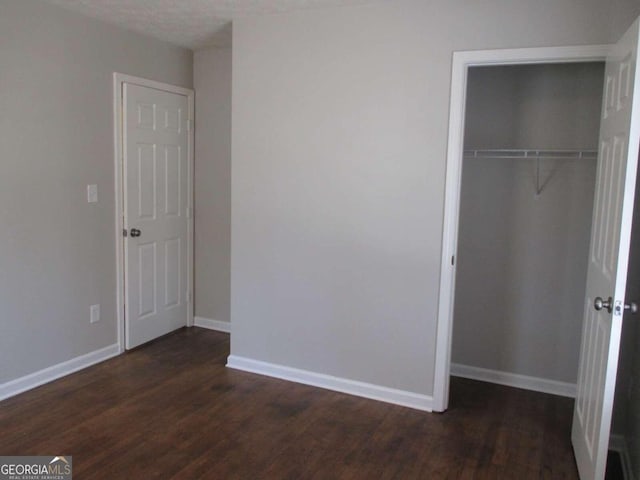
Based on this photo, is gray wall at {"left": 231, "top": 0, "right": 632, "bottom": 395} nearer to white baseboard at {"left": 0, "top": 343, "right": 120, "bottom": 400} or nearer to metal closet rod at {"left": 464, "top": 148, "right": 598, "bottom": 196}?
metal closet rod at {"left": 464, "top": 148, "right": 598, "bottom": 196}

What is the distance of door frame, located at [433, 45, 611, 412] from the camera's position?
2754 mm

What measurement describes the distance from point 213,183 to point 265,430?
231 cm

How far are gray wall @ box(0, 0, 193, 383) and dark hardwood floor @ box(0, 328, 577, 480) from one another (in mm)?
374

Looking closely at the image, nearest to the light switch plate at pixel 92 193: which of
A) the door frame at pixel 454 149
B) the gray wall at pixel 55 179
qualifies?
the gray wall at pixel 55 179

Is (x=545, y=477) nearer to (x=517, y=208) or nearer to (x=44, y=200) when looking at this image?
(x=517, y=208)

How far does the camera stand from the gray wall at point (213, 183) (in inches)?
174

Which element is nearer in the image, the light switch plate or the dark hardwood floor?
the dark hardwood floor

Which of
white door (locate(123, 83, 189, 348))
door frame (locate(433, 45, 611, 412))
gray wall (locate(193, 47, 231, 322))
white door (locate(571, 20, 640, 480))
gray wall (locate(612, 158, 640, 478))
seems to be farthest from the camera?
gray wall (locate(193, 47, 231, 322))

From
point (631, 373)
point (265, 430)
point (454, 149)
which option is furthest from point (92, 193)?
point (631, 373)

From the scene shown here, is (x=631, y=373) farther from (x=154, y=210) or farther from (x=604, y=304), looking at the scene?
(x=154, y=210)

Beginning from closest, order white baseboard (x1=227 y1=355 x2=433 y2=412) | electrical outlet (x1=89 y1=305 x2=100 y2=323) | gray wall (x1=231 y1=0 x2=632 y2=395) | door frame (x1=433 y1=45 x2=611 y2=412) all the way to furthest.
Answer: door frame (x1=433 y1=45 x2=611 y2=412) < gray wall (x1=231 y1=0 x2=632 y2=395) < white baseboard (x1=227 y1=355 x2=433 y2=412) < electrical outlet (x1=89 y1=305 x2=100 y2=323)

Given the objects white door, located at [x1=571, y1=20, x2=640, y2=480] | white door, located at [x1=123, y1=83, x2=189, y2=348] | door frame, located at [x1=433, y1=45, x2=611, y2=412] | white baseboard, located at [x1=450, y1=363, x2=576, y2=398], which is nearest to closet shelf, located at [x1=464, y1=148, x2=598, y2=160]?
door frame, located at [x1=433, y1=45, x2=611, y2=412]

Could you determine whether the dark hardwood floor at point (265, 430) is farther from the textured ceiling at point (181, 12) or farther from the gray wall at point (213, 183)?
the textured ceiling at point (181, 12)

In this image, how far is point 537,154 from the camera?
339 cm
